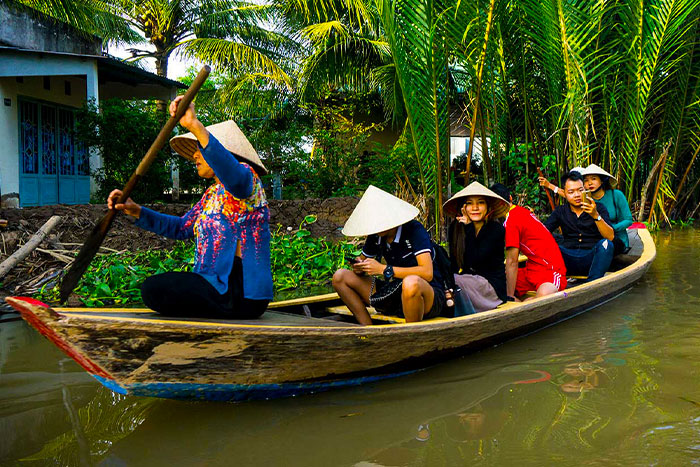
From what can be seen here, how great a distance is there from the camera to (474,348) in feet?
12.1

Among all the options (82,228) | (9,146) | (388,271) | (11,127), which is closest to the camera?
(388,271)

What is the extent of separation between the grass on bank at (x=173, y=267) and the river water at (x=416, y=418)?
1335mm

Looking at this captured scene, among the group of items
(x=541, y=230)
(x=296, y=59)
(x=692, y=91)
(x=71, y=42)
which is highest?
(x=296, y=59)

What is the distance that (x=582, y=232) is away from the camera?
5297mm

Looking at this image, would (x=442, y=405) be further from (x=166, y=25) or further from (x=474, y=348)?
(x=166, y=25)

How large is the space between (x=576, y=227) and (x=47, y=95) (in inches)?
370

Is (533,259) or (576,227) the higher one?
(576,227)

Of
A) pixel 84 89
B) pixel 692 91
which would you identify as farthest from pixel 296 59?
pixel 692 91

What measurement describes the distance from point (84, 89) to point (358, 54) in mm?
5887

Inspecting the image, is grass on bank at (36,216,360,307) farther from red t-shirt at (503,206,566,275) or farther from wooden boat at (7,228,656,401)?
red t-shirt at (503,206,566,275)

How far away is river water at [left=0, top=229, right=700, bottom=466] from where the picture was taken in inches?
95.3

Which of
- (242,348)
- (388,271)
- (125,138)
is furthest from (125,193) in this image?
(125,138)

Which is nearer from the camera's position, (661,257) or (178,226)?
(178,226)

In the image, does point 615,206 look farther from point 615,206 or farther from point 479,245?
point 479,245
